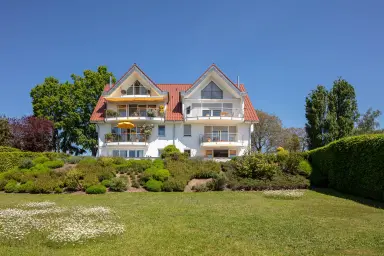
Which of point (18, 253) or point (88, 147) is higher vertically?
point (88, 147)

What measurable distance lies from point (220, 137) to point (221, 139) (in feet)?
0.86

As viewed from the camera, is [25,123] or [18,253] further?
[25,123]

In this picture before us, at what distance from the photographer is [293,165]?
2905 centimetres

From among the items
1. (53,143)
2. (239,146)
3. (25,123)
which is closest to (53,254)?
(239,146)

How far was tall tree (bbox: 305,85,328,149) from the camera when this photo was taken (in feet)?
146

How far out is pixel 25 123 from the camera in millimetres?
44656

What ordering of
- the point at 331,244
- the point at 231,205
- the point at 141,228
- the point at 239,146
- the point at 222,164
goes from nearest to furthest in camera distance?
1. the point at 331,244
2. the point at 141,228
3. the point at 231,205
4. the point at 222,164
5. the point at 239,146

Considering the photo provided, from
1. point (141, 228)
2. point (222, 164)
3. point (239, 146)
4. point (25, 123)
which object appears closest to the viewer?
point (141, 228)

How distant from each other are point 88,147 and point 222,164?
26170 mm

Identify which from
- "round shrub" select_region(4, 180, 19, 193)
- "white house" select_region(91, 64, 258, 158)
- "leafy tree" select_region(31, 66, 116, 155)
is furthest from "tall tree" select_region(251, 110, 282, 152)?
"round shrub" select_region(4, 180, 19, 193)

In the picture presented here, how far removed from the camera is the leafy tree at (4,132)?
42094 mm

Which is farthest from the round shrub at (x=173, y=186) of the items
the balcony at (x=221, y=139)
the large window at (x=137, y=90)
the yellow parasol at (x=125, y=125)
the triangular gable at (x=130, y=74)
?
the large window at (x=137, y=90)

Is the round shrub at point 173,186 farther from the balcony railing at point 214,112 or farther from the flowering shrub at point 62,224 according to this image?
the balcony railing at point 214,112

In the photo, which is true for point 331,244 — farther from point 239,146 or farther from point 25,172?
point 239,146
